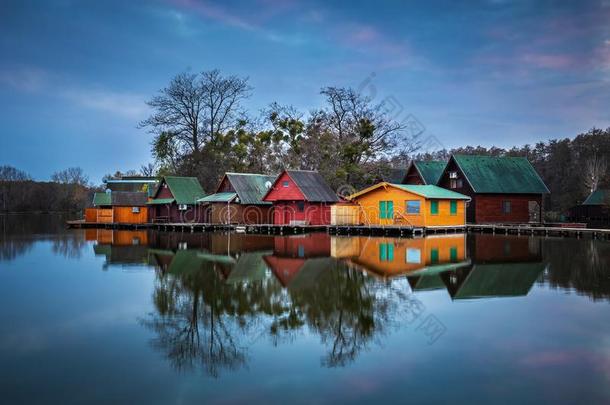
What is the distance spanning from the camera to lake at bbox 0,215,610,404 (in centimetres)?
784

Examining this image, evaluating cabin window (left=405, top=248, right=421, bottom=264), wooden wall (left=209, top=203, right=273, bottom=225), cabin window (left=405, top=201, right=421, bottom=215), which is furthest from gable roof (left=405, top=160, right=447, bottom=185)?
Answer: cabin window (left=405, top=248, right=421, bottom=264)

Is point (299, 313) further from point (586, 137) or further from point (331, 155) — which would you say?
point (586, 137)

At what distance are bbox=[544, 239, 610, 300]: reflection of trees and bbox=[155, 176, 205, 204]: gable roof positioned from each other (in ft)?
105

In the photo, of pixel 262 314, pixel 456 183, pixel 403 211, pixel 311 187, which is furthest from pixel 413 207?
pixel 262 314

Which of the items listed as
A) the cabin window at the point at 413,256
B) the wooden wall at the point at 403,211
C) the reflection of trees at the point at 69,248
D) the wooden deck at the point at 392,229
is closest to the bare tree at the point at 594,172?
the wooden deck at the point at 392,229

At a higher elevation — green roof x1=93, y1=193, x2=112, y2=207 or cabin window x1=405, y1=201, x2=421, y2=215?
green roof x1=93, y1=193, x2=112, y2=207

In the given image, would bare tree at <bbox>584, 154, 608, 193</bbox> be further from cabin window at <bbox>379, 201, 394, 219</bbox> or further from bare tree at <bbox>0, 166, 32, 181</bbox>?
bare tree at <bbox>0, 166, 32, 181</bbox>

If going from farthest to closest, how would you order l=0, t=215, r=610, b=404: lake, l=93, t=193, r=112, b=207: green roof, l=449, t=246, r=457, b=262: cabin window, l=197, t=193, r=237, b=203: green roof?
l=93, t=193, r=112, b=207: green roof → l=197, t=193, r=237, b=203: green roof → l=449, t=246, r=457, b=262: cabin window → l=0, t=215, r=610, b=404: lake

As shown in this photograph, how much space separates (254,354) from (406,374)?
274 cm

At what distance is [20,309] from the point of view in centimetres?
1304

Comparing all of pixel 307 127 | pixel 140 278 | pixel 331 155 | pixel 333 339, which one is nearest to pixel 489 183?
pixel 331 155

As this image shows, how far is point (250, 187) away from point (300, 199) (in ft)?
22.0

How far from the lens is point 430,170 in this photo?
2003 inches

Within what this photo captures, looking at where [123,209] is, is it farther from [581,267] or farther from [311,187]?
[581,267]
